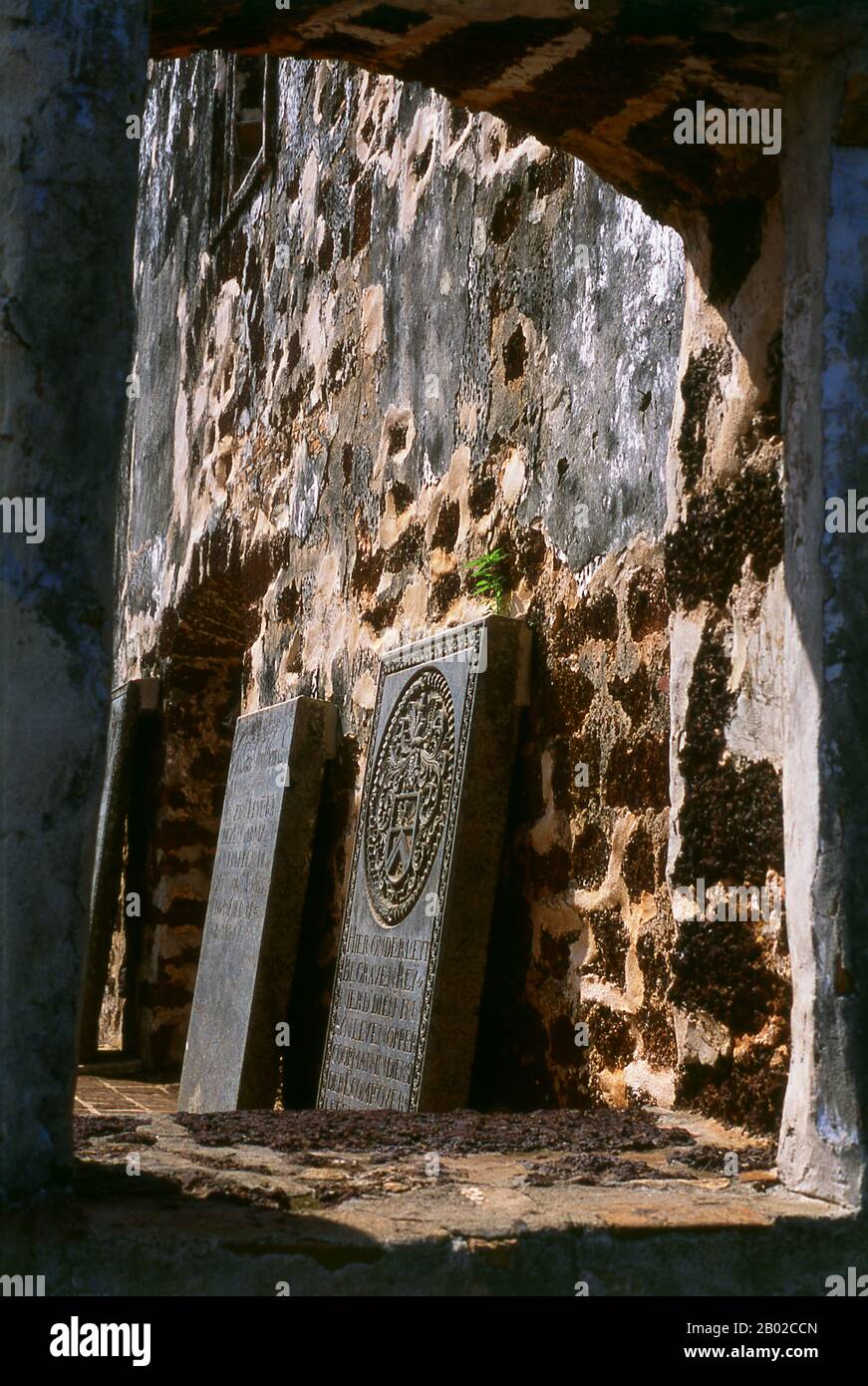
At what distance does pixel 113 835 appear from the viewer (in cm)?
641

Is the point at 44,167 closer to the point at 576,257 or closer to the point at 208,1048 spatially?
the point at 576,257

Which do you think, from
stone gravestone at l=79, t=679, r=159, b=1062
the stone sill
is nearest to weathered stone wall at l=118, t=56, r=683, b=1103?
stone gravestone at l=79, t=679, r=159, b=1062

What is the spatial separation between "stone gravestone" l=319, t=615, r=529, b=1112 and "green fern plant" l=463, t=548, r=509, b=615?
0.12 meters

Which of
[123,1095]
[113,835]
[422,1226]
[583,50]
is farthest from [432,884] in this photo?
[113,835]

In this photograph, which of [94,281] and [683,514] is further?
[683,514]

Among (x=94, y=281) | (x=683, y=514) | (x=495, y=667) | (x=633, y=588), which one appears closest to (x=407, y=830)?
(x=495, y=667)

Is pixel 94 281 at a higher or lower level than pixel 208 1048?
higher

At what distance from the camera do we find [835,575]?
196cm

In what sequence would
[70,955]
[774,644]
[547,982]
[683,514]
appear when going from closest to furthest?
[70,955]
[774,644]
[683,514]
[547,982]

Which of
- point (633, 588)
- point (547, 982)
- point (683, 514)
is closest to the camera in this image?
point (683, 514)

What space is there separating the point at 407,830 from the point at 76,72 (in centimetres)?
201

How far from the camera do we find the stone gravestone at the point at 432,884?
3.15 metres

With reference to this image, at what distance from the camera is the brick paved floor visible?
480 centimetres

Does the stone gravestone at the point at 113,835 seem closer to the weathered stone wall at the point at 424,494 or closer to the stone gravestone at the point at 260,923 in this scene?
the weathered stone wall at the point at 424,494
